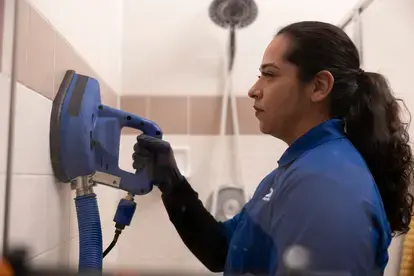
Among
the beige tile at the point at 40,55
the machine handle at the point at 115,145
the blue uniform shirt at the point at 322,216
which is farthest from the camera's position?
the machine handle at the point at 115,145

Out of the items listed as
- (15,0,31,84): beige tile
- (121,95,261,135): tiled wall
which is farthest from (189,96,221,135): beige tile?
(15,0,31,84): beige tile

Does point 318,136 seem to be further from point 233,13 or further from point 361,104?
point 233,13

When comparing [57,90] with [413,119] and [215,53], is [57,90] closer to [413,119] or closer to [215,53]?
[215,53]

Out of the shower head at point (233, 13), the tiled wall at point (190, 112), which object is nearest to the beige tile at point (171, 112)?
the tiled wall at point (190, 112)

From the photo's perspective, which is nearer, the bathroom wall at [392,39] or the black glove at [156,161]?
the black glove at [156,161]

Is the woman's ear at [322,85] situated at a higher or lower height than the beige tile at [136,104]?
lower

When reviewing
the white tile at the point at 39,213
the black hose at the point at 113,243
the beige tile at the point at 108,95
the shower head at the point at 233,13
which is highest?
the shower head at the point at 233,13

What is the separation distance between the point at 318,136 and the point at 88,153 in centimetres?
43

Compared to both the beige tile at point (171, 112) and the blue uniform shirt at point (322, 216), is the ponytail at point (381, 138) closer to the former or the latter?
the blue uniform shirt at point (322, 216)

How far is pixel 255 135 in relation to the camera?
1461mm

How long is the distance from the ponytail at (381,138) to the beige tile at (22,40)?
0.57 metres

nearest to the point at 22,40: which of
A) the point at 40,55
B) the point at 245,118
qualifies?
the point at 40,55

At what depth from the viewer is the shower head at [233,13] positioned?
1416mm

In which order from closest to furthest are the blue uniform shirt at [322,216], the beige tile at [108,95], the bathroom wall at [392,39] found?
the blue uniform shirt at [322,216] → the beige tile at [108,95] → the bathroom wall at [392,39]
